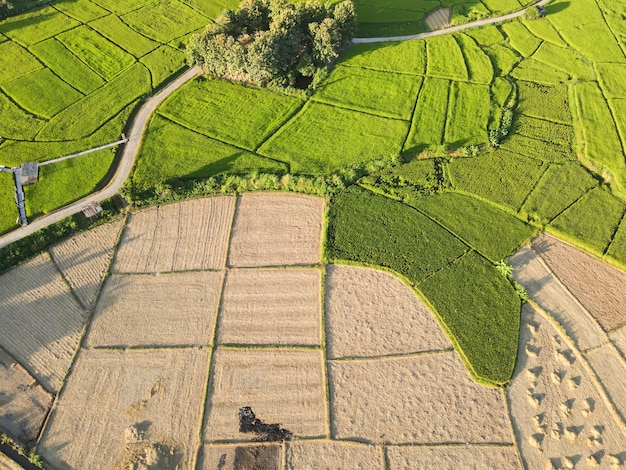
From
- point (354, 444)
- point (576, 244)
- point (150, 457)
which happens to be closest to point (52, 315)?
point (150, 457)

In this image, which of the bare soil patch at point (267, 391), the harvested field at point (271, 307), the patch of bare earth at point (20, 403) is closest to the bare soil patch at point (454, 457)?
the bare soil patch at point (267, 391)

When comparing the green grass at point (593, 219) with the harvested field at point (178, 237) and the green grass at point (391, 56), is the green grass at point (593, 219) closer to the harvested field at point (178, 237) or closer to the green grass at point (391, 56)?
the green grass at point (391, 56)

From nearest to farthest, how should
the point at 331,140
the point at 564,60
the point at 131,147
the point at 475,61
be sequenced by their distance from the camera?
1. the point at 131,147
2. the point at 331,140
3. the point at 475,61
4. the point at 564,60

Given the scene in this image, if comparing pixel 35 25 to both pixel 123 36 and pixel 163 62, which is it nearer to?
pixel 123 36

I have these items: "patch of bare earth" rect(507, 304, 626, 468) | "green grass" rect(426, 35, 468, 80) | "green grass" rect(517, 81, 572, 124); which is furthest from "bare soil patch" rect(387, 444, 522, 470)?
"green grass" rect(426, 35, 468, 80)

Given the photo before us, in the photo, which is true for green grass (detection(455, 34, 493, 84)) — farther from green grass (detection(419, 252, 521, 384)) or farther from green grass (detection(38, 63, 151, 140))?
green grass (detection(38, 63, 151, 140))

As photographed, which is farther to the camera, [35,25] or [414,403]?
[35,25]

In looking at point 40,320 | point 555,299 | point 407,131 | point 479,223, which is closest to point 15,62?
point 40,320
